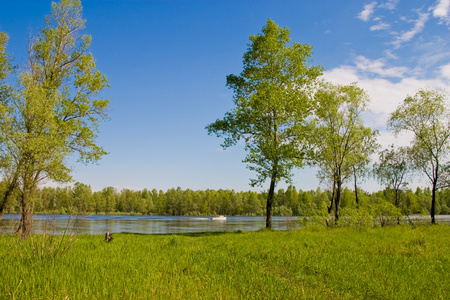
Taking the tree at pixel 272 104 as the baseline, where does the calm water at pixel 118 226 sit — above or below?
below

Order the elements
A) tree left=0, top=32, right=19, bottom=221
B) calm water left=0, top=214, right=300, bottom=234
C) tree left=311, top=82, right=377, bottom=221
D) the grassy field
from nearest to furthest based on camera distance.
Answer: the grassy field < calm water left=0, top=214, right=300, bottom=234 < tree left=0, top=32, right=19, bottom=221 < tree left=311, top=82, right=377, bottom=221

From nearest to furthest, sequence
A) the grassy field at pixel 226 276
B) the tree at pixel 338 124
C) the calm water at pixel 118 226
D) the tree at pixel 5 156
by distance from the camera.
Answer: the grassy field at pixel 226 276, the calm water at pixel 118 226, the tree at pixel 5 156, the tree at pixel 338 124

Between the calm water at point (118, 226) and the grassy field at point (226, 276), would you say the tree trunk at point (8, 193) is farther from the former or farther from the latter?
the grassy field at point (226, 276)

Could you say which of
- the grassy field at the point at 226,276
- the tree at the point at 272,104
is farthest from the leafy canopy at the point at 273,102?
the grassy field at the point at 226,276

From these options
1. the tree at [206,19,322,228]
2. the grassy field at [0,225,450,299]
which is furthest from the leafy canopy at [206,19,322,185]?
the grassy field at [0,225,450,299]

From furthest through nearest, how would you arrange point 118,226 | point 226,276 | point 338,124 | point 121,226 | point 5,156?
point 118,226 < point 121,226 < point 338,124 < point 5,156 < point 226,276

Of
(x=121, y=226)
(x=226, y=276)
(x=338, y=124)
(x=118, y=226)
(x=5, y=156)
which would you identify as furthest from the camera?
(x=118, y=226)

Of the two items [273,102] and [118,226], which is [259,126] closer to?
[273,102]

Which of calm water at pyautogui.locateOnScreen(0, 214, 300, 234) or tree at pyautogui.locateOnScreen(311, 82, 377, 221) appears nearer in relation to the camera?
calm water at pyautogui.locateOnScreen(0, 214, 300, 234)

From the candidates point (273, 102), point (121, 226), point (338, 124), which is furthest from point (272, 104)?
point (121, 226)

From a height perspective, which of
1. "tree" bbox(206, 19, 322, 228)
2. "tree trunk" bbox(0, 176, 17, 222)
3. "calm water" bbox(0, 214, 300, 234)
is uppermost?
"tree" bbox(206, 19, 322, 228)

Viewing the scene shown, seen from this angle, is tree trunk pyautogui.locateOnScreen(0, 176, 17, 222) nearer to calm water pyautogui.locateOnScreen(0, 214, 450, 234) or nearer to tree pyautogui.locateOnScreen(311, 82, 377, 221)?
calm water pyautogui.locateOnScreen(0, 214, 450, 234)

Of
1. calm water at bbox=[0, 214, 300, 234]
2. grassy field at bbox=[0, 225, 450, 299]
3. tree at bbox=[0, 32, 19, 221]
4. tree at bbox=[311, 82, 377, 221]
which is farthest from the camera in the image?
tree at bbox=[311, 82, 377, 221]

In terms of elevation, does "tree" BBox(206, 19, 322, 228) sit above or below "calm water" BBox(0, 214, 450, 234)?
above
